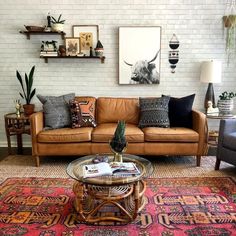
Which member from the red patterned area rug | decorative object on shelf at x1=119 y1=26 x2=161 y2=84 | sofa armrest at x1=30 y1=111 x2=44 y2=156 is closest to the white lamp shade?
decorative object on shelf at x1=119 y1=26 x2=161 y2=84

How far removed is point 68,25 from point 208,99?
2407 mm

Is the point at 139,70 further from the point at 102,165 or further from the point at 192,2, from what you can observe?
the point at 102,165

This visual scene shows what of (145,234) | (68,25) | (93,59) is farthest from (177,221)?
(68,25)

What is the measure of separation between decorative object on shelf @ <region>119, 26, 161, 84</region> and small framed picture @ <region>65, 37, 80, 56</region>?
0.65 m

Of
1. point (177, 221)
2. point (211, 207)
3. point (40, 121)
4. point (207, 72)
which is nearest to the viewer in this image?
point (177, 221)

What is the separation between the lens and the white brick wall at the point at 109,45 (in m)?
4.07

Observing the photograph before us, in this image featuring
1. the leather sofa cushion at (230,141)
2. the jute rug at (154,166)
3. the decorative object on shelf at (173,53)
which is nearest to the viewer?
the leather sofa cushion at (230,141)

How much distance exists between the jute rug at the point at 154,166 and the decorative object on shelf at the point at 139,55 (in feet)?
4.22

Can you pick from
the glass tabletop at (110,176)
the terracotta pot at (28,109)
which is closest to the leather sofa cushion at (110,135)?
the glass tabletop at (110,176)

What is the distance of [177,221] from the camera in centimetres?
224

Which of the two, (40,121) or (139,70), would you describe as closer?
(40,121)

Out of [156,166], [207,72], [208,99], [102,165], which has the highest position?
[207,72]

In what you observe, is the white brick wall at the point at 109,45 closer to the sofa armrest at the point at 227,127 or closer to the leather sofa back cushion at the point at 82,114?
the leather sofa back cushion at the point at 82,114

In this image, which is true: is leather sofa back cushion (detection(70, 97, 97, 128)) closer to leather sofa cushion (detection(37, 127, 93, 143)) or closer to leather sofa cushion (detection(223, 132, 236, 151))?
leather sofa cushion (detection(37, 127, 93, 143))
